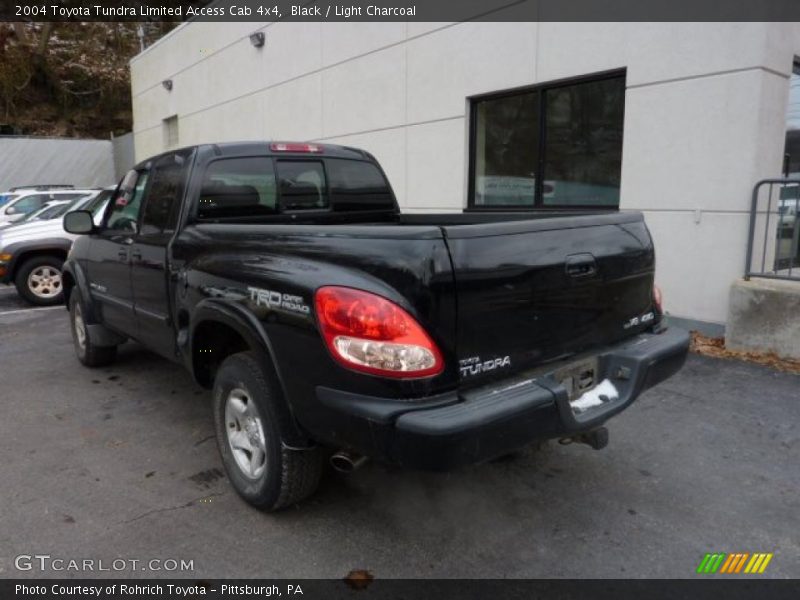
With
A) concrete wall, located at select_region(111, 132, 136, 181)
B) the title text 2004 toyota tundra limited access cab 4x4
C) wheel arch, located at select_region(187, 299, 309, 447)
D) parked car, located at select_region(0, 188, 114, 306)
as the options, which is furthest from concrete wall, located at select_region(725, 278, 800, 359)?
concrete wall, located at select_region(111, 132, 136, 181)

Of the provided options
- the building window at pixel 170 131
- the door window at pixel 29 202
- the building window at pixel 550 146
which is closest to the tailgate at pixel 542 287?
the building window at pixel 550 146

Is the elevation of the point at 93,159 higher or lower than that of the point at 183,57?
lower

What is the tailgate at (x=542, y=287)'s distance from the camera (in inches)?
98.1

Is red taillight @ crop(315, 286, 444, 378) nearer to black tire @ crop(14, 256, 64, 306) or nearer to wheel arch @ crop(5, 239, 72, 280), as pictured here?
black tire @ crop(14, 256, 64, 306)

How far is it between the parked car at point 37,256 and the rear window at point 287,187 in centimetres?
545

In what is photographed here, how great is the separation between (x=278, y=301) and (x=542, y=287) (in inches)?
44.4

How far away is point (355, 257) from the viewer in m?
2.46

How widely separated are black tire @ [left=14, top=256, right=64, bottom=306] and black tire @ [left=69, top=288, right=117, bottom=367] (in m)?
3.56

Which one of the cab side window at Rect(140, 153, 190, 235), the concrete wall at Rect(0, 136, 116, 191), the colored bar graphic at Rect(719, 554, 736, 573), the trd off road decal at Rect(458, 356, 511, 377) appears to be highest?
the concrete wall at Rect(0, 136, 116, 191)

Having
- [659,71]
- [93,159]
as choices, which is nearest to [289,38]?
[659,71]

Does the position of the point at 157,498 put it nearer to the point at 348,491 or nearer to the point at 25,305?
the point at 348,491

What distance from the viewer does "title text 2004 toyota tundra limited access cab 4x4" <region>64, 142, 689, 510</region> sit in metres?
2.36

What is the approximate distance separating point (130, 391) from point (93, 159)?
25.4 m

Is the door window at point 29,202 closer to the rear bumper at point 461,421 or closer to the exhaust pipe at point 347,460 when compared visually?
the exhaust pipe at point 347,460
